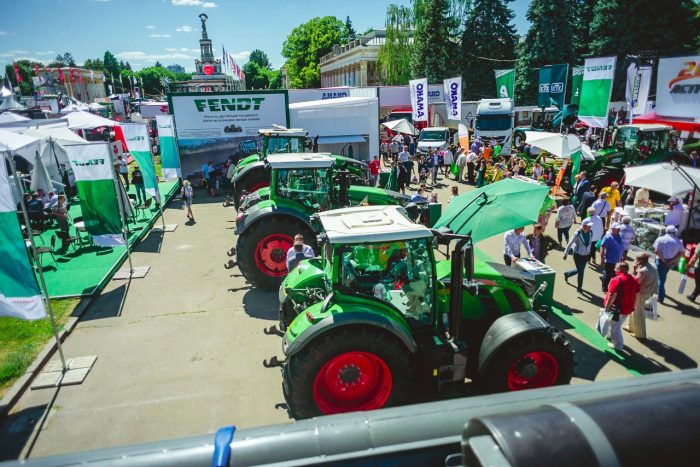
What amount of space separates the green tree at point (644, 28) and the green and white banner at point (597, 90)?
20.8m

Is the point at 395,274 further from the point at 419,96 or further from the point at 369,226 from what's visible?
the point at 419,96

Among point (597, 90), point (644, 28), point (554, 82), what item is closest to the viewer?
point (597, 90)

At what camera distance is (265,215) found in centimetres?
850

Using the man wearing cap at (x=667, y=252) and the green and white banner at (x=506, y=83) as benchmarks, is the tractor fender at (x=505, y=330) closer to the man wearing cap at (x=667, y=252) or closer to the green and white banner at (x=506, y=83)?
the man wearing cap at (x=667, y=252)

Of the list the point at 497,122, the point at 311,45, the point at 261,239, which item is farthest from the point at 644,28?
→ the point at 311,45

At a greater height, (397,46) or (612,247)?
(397,46)

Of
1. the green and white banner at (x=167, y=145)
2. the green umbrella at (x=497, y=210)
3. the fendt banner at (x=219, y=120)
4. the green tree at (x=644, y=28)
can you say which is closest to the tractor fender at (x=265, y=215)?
the green umbrella at (x=497, y=210)

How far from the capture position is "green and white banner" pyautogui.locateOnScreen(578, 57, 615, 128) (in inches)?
524

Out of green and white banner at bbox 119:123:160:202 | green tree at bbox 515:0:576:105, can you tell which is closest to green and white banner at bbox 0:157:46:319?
green and white banner at bbox 119:123:160:202

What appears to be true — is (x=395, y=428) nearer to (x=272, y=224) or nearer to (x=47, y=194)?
(x=272, y=224)

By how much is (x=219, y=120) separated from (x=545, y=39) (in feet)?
88.1

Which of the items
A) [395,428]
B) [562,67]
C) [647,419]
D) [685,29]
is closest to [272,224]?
[395,428]

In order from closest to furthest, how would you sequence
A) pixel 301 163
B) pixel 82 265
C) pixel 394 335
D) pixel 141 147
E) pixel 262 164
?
pixel 394 335, pixel 301 163, pixel 82 265, pixel 141 147, pixel 262 164

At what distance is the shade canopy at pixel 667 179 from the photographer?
30.1 feet
